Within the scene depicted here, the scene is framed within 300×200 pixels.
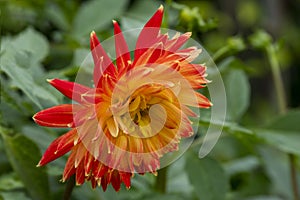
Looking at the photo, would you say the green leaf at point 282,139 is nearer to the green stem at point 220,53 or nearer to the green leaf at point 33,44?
the green stem at point 220,53

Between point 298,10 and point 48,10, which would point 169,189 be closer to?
point 48,10

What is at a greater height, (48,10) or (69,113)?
(69,113)

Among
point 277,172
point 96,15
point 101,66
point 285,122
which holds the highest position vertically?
point 101,66

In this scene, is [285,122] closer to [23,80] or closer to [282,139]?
[282,139]

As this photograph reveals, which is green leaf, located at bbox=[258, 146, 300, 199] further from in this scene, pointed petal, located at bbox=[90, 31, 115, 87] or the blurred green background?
pointed petal, located at bbox=[90, 31, 115, 87]

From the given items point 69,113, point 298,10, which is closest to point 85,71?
point 69,113

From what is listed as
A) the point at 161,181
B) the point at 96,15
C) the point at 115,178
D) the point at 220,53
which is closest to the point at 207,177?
the point at 161,181

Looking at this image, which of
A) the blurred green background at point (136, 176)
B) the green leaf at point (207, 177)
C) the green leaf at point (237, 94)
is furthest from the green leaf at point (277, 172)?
the green leaf at point (207, 177)

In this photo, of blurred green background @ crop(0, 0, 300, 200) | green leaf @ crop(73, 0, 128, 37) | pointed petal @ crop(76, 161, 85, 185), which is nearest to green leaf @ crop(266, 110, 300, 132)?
blurred green background @ crop(0, 0, 300, 200)
